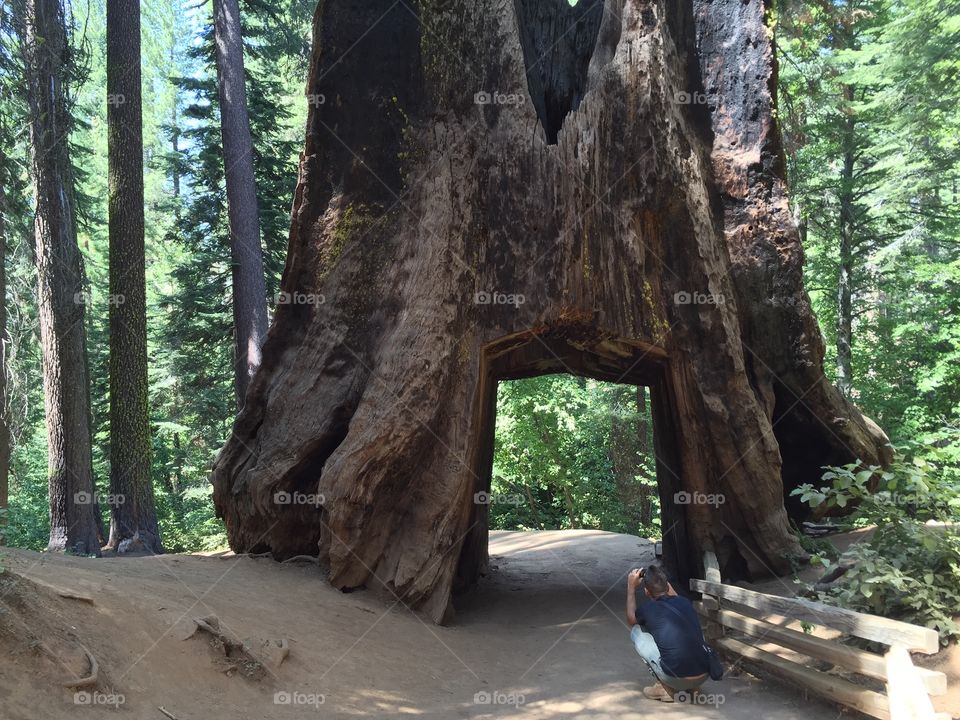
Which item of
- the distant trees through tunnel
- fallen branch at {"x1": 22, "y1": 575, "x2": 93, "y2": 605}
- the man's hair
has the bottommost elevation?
the distant trees through tunnel

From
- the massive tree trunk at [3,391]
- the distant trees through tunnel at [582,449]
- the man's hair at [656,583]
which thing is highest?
the massive tree trunk at [3,391]

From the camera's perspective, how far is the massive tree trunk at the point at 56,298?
13141mm

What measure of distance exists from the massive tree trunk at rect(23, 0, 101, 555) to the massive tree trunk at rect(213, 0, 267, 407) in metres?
3.19

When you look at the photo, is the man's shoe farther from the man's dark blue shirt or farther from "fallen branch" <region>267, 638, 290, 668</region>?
"fallen branch" <region>267, 638, 290, 668</region>

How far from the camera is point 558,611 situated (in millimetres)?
10336

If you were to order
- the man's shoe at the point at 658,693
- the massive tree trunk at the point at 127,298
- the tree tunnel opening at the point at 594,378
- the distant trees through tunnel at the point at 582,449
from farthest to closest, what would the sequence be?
the distant trees through tunnel at the point at 582,449
the massive tree trunk at the point at 127,298
the tree tunnel opening at the point at 594,378
the man's shoe at the point at 658,693

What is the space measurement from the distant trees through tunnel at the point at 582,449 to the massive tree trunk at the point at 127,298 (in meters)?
11.5

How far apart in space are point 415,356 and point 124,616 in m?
4.12

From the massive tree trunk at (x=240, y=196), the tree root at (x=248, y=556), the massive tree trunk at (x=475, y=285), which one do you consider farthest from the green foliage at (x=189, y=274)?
the massive tree trunk at (x=475, y=285)

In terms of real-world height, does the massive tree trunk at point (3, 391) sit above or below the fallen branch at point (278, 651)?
above

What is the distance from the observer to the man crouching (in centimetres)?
618

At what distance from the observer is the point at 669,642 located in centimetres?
618

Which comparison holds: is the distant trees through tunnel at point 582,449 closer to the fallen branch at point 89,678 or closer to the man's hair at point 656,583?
the man's hair at point 656,583

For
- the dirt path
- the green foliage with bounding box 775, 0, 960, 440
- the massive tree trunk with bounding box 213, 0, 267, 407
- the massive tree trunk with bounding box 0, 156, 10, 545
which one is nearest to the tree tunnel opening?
the dirt path
